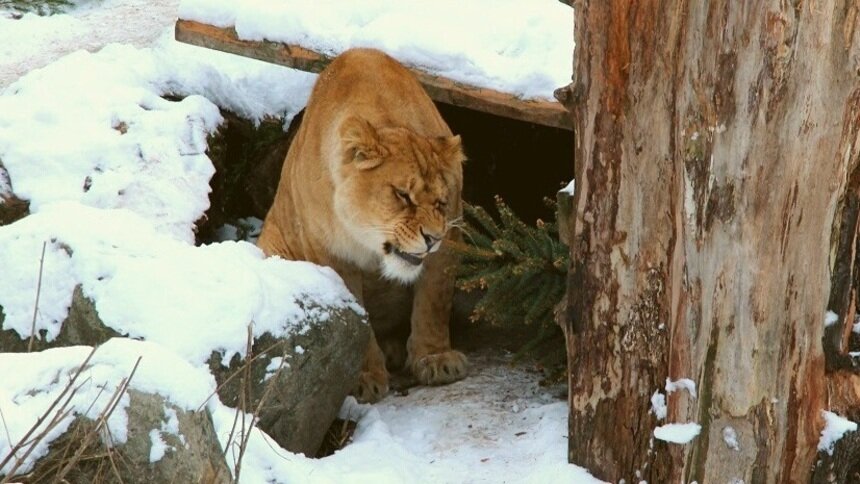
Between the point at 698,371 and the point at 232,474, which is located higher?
the point at 698,371

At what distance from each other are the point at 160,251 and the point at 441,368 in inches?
54.9

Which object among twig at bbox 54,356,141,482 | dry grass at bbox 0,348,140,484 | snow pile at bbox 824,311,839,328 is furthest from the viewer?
snow pile at bbox 824,311,839,328

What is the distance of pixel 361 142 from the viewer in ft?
17.1

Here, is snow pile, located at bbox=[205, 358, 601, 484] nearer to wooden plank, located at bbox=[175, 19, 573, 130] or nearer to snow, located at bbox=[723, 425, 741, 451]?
snow, located at bbox=[723, 425, 741, 451]

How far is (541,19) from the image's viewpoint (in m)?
6.03

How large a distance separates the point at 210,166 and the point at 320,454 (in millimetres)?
2180

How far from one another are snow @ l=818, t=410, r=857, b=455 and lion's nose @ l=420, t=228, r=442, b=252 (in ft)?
6.64

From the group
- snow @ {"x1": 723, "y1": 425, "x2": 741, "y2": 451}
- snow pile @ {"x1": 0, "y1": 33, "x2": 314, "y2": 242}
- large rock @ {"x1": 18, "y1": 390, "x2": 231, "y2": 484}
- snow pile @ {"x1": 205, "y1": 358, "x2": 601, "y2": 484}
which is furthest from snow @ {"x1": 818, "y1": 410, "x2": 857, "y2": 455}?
snow pile @ {"x1": 0, "y1": 33, "x2": 314, "y2": 242}

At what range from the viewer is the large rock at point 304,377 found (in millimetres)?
4543

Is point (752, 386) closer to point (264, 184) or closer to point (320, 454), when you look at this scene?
point (320, 454)

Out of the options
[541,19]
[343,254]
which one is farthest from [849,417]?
[541,19]

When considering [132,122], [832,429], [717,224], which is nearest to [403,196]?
[717,224]

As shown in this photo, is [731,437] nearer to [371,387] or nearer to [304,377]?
[304,377]

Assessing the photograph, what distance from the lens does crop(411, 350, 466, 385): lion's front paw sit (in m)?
5.58
